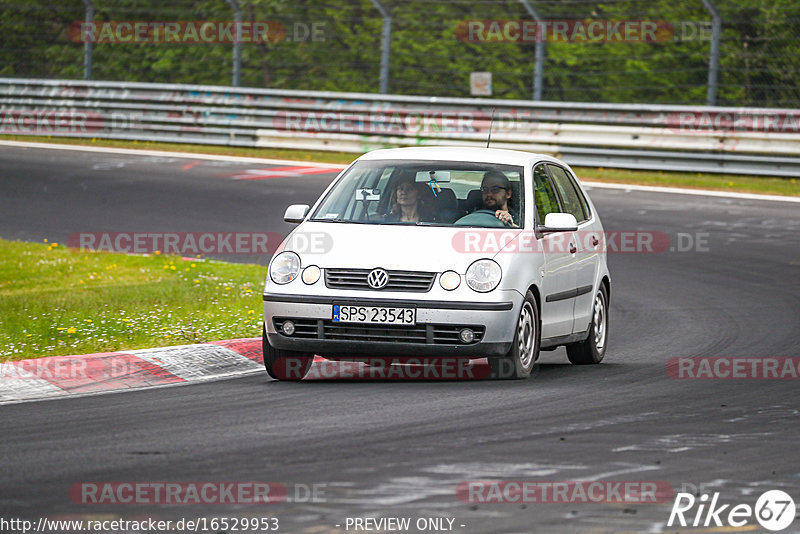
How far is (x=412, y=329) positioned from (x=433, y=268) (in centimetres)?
41

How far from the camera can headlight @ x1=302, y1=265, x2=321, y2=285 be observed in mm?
8781

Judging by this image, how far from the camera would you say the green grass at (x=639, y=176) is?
22203 mm

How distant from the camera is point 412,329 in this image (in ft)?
28.2

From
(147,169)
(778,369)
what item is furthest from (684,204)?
(778,369)

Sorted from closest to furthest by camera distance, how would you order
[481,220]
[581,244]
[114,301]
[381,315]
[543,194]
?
[381,315] → [481,220] → [543,194] → [581,244] → [114,301]

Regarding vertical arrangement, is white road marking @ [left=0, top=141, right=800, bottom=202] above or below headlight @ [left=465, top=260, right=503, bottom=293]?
above

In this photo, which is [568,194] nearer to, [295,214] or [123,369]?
[295,214]

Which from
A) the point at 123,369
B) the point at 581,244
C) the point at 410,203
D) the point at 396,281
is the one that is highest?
the point at 410,203

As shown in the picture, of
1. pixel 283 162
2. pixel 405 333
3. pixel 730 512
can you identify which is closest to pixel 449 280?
pixel 405 333

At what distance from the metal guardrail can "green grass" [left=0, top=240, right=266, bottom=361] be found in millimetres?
10508

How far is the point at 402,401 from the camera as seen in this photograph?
812 centimetres

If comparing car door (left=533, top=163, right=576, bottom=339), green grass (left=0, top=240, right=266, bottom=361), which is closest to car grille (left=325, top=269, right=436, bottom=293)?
car door (left=533, top=163, right=576, bottom=339)

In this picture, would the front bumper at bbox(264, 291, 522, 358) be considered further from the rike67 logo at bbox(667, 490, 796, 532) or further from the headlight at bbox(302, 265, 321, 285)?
the rike67 logo at bbox(667, 490, 796, 532)

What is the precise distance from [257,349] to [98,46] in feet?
69.1
